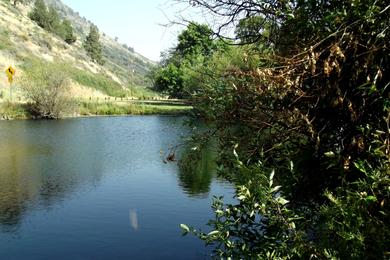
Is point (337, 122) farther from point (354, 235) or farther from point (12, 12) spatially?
point (12, 12)

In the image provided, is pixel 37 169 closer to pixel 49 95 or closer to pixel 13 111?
pixel 49 95

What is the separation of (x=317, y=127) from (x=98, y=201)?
13160 mm

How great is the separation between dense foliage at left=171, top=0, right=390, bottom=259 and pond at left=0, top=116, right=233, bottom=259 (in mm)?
2231

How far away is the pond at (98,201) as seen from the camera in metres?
12.4

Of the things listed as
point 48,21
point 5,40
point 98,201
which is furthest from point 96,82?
point 98,201

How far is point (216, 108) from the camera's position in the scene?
6445 mm

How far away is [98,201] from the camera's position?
56.1 ft

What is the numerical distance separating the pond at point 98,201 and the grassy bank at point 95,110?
1833 cm

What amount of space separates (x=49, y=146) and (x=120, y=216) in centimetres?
1593

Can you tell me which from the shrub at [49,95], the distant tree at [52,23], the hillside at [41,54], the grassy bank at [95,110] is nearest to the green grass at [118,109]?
the grassy bank at [95,110]

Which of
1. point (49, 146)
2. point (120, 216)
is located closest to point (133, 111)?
point (49, 146)

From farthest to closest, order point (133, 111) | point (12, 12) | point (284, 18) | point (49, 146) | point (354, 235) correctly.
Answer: point (12, 12) < point (133, 111) < point (49, 146) < point (284, 18) < point (354, 235)

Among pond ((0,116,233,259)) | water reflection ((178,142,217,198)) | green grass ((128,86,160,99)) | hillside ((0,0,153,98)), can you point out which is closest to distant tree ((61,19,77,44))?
hillside ((0,0,153,98))

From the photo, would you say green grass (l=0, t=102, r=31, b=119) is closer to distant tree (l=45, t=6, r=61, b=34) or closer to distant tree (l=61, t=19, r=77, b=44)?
distant tree (l=45, t=6, r=61, b=34)
